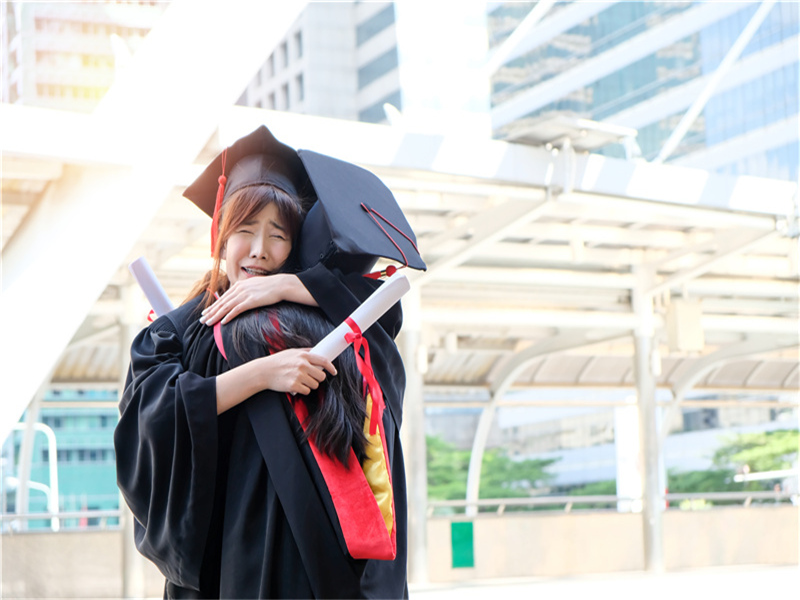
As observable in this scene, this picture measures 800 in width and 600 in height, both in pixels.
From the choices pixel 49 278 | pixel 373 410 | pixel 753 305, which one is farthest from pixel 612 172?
pixel 373 410

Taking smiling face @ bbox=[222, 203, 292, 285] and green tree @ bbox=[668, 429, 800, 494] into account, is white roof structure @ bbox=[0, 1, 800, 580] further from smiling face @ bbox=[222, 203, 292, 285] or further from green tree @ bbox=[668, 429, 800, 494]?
green tree @ bbox=[668, 429, 800, 494]

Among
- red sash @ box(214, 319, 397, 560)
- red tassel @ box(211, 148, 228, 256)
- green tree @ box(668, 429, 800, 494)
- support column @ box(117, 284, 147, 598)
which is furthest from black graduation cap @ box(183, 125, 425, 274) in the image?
green tree @ box(668, 429, 800, 494)

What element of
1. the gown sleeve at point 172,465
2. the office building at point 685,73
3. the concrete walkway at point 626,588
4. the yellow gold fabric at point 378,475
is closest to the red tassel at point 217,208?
the gown sleeve at point 172,465

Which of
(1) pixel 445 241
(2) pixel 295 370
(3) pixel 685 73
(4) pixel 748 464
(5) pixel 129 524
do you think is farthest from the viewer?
(3) pixel 685 73

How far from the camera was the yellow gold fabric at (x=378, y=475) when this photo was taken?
2.17 meters

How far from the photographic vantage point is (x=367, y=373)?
7.43 feet

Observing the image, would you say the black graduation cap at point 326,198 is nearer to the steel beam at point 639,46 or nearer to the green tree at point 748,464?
the green tree at point 748,464

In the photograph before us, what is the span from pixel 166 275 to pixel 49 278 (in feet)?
26.4

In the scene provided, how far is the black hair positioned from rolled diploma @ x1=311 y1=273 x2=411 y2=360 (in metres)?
0.08

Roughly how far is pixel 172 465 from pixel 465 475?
38752 mm

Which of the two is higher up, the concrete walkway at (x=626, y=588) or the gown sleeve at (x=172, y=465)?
the gown sleeve at (x=172, y=465)

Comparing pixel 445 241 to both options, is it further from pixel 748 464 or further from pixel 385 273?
pixel 748 464

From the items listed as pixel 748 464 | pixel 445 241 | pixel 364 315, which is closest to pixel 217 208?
pixel 364 315

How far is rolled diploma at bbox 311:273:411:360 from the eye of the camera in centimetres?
218
